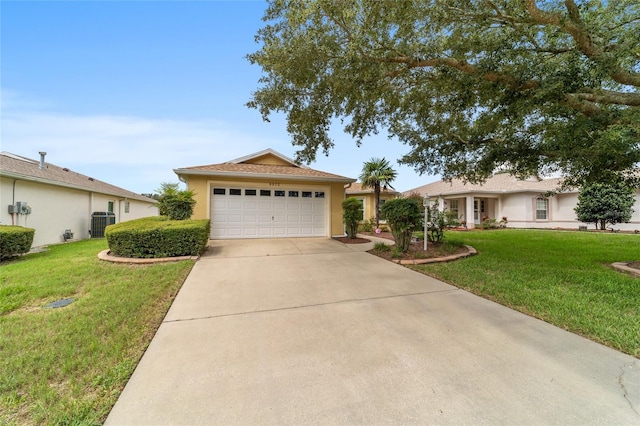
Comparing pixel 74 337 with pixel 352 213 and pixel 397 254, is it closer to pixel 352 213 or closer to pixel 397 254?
pixel 397 254

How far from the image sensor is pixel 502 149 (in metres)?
6.90

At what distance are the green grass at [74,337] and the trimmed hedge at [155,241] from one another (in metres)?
1.18

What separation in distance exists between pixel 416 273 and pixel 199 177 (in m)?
8.89

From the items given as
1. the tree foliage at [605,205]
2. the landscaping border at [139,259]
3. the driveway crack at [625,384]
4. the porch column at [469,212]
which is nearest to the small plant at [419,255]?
the driveway crack at [625,384]

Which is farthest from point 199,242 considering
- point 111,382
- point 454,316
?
point 454,316

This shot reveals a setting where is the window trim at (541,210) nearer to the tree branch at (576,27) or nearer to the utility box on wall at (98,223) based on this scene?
the tree branch at (576,27)

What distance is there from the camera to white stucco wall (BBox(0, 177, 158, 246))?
880cm

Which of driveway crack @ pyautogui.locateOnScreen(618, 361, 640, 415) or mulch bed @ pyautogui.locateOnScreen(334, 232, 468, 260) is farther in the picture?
mulch bed @ pyautogui.locateOnScreen(334, 232, 468, 260)

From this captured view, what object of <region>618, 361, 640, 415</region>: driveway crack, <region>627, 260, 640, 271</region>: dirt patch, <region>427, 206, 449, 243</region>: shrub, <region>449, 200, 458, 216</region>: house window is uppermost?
<region>449, 200, 458, 216</region>: house window

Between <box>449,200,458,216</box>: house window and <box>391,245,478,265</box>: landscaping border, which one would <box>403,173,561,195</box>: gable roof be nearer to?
<box>449,200,458,216</box>: house window

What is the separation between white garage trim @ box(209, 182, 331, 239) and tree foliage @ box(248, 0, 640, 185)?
5.07 metres

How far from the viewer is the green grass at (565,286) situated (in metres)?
3.23

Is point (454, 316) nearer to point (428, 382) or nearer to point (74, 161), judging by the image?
point (428, 382)

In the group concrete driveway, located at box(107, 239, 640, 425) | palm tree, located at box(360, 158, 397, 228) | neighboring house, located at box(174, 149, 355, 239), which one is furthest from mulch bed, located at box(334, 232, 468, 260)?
palm tree, located at box(360, 158, 397, 228)
